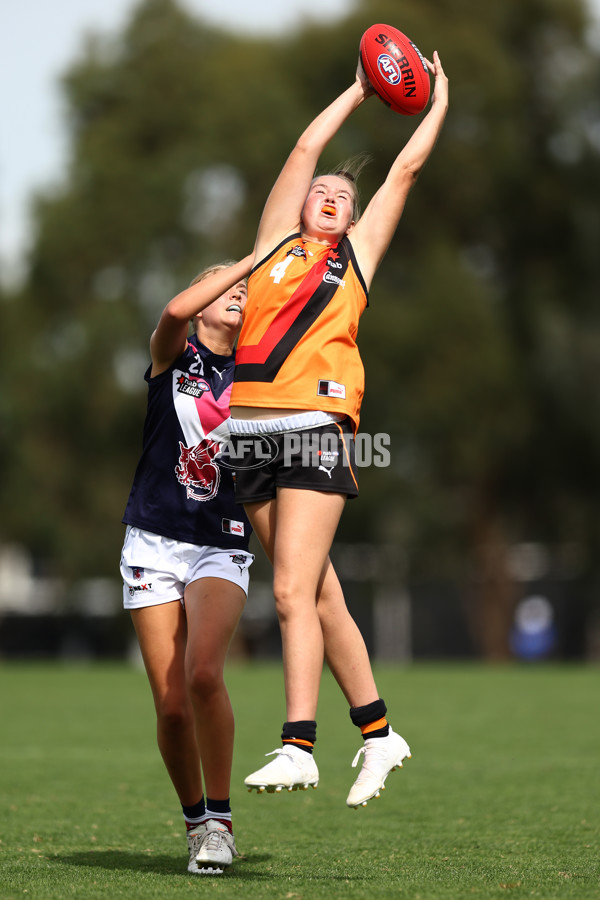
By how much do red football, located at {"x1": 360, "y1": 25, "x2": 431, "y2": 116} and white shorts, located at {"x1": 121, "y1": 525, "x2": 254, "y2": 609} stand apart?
200 cm

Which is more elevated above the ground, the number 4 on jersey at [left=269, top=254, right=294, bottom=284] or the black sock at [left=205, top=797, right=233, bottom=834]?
the number 4 on jersey at [left=269, top=254, right=294, bottom=284]

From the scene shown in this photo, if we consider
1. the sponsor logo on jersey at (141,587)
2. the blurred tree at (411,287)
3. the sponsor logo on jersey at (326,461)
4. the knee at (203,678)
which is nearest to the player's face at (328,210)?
the sponsor logo on jersey at (326,461)

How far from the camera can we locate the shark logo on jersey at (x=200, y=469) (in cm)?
528

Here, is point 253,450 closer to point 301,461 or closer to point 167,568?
point 301,461

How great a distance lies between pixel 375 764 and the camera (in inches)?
178

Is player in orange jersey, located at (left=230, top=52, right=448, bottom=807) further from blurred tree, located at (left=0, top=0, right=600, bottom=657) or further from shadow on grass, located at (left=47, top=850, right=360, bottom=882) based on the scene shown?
blurred tree, located at (left=0, top=0, right=600, bottom=657)

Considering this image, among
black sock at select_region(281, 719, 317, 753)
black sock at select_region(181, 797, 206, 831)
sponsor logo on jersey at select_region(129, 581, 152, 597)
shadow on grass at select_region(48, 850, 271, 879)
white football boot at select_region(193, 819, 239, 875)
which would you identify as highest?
sponsor logo on jersey at select_region(129, 581, 152, 597)

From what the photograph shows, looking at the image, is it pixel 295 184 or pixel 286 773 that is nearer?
pixel 286 773

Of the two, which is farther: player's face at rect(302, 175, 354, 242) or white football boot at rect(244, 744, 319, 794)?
player's face at rect(302, 175, 354, 242)

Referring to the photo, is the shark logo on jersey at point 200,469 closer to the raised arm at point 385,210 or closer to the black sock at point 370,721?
the raised arm at point 385,210

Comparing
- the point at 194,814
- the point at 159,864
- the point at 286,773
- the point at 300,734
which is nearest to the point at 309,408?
the point at 300,734

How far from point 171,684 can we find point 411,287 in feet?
85.6

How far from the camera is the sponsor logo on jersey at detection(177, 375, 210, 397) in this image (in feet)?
17.6

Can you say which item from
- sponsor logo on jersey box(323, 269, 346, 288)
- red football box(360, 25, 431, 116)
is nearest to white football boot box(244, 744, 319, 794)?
sponsor logo on jersey box(323, 269, 346, 288)
